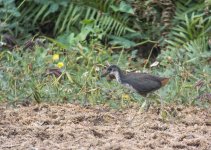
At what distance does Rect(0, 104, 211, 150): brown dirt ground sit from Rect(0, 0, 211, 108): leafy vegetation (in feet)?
1.36

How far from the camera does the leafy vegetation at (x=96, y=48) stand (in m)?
8.30

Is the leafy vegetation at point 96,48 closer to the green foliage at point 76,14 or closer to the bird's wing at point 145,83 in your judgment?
the green foliage at point 76,14

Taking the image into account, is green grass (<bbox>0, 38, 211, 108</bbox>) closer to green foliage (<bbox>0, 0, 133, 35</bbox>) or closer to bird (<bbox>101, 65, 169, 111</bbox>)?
bird (<bbox>101, 65, 169, 111</bbox>)

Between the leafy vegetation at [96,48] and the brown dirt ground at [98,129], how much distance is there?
1.36 feet

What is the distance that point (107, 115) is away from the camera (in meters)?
7.39

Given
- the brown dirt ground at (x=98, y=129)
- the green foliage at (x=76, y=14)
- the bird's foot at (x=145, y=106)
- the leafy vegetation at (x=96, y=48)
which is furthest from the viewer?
the green foliage at (x=76, y=14)

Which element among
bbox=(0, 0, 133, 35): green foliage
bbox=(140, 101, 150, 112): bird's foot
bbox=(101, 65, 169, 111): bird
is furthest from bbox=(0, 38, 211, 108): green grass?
bbox=(0, 0, 133, 35): green foliage

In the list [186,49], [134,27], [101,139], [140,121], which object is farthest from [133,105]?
[134,27]

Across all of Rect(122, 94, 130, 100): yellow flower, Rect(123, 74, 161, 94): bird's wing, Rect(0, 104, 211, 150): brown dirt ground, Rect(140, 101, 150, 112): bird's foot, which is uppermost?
Rect(123, 74, 161, 94): bird's wing

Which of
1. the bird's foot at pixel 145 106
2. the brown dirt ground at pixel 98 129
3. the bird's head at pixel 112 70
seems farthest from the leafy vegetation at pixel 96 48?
the brown dirt ground at pixel 98 129

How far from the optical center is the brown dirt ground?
6.42 metres

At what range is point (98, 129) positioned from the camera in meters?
6.84

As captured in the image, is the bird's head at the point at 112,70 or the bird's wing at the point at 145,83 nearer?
the bird's wing at the point at 145,83

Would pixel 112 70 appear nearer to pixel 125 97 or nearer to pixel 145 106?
pixel 125 97
